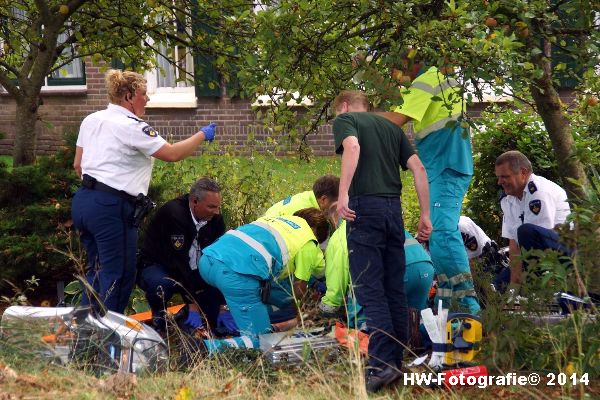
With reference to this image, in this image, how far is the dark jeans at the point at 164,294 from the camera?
21.7 ft

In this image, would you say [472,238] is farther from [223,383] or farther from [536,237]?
[223,383]

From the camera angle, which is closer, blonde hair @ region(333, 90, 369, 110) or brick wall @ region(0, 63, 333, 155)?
blonde hair @ region(333, 90, 369, 110)

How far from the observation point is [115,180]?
19.9ft

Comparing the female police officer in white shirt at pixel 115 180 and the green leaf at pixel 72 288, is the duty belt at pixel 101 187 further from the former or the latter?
the green leaf at pixel 72 288

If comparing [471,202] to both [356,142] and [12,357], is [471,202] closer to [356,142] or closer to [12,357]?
[356,142]

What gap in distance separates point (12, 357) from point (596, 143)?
4305 mm

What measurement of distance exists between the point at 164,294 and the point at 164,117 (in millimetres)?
10166

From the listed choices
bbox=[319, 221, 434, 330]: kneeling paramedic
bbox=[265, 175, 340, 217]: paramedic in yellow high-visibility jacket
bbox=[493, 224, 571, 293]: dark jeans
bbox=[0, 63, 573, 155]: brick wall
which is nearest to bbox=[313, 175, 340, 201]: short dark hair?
bbox=[265, 175, 340, 217]: paramedic in yellow high-visibility jacket

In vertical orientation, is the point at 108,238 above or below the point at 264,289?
above

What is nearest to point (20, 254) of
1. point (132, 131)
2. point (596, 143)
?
point (132, 131)

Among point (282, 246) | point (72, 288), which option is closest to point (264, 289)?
point (282, 246)

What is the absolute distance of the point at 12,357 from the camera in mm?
5457

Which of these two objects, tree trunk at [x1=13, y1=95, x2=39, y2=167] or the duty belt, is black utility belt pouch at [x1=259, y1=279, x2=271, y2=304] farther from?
tree trunk at [x1=13, y1=95, x2=39, y2=167]

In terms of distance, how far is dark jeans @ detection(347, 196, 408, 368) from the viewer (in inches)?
205
